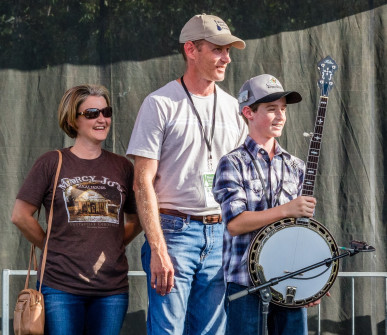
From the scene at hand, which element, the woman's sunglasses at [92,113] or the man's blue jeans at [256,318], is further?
the woman's sunglasses at [92,113]

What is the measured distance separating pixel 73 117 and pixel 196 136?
0.60 meters

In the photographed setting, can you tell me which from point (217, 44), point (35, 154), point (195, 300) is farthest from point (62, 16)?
point (195, 300)

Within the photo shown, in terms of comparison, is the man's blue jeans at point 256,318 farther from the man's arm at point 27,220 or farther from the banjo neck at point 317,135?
the man's arm at point 27,220

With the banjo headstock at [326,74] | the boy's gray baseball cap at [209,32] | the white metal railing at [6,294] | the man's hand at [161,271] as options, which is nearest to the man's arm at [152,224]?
the man's hand at [161,271]

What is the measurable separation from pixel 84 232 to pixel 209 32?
1.11 m

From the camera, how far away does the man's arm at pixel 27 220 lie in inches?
154

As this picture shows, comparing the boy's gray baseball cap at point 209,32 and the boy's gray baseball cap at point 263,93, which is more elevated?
the boy's gray baseball cap at point 209,32

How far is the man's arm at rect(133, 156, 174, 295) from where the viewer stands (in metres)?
3.74

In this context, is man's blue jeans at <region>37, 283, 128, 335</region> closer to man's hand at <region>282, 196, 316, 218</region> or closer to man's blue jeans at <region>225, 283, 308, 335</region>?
man's blue jeans at <region>225, 283, 308, 335</region>

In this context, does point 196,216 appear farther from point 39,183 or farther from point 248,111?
point 39,183

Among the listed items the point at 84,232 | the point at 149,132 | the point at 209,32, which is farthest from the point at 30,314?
the point at 209,32

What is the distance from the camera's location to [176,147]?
156 inches

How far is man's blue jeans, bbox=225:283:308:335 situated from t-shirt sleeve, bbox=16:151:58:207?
38.8 inches

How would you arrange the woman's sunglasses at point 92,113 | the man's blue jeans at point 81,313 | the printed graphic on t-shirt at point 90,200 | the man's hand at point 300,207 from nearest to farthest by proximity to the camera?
the man's hand at point 300,207 < the man's blue jeans at point 81,313 < the printed graphic on t-shirt at point 90,200 < the woman's sunglasses at point 92,113
